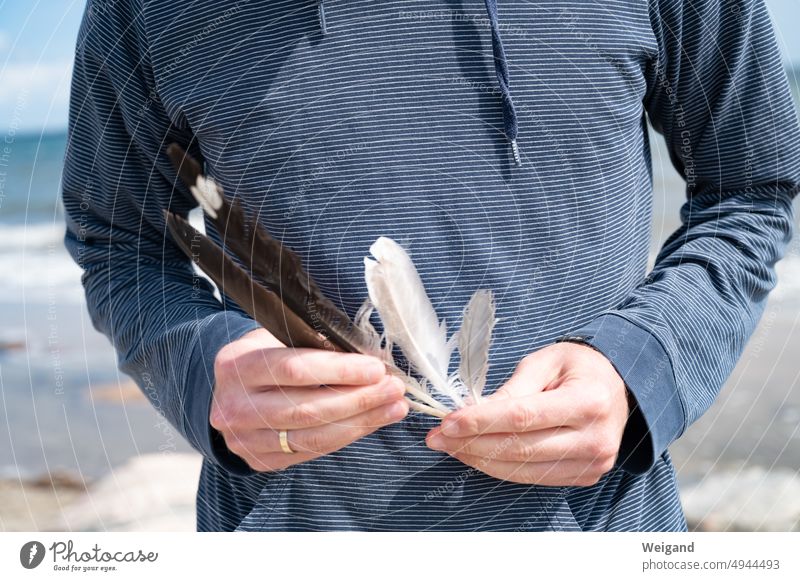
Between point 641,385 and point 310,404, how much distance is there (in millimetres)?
293

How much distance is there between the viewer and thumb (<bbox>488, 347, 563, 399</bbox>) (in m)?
0.61

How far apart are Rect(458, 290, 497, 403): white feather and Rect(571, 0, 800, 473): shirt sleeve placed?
89 mm

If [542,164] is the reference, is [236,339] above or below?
below

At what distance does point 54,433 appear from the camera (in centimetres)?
179

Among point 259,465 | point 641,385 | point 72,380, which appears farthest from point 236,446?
point 72,380

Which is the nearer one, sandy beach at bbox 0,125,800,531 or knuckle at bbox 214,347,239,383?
knuckle at bbox 214,347,239,383

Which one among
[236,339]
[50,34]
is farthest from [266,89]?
[50,34]

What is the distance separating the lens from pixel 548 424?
593mm

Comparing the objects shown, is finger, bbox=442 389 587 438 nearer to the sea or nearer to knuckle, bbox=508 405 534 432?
knuckle, bbox=508 405 534 432

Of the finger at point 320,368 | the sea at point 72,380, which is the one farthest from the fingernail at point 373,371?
the sea at point 72,380

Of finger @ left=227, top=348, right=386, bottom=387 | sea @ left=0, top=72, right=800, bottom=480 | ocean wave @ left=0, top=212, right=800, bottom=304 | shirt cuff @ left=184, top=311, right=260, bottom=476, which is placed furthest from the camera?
sea @ left=0, top=72, right=800, bottom=480

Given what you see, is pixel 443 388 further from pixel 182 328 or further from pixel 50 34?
pixel 50 34

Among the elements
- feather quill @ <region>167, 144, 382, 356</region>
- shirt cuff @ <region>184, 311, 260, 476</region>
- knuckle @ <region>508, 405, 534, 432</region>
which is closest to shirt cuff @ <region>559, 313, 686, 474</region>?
knuckle @ <region>508, 405, 534, 432</region>

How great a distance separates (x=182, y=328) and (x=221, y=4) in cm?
33
